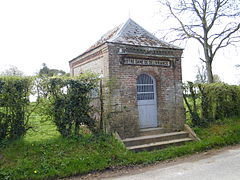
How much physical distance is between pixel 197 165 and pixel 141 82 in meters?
4.43

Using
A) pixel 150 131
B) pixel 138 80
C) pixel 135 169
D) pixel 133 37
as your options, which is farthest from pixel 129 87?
pixel 135 169

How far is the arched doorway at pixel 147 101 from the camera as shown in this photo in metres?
9.66

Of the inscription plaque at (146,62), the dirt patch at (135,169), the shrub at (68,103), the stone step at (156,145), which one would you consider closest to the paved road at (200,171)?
the dirt patch at (135,169)

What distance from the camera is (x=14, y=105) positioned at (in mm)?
6781

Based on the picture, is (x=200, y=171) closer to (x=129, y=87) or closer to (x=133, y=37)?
(x=129, y=87)

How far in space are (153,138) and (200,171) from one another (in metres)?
2.91

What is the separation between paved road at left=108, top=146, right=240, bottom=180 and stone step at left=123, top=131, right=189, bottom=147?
6.11ft

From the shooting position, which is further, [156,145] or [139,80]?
[139,80]

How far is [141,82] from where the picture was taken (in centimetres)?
980

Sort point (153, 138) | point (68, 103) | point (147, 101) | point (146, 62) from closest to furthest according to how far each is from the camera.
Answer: point (68, 103) → point (153, 138) → point (146, 62) → point (147, 101)

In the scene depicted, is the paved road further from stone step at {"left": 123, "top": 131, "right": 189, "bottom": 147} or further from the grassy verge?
stone step at {"left": 123, "top": 131, "right": 189, "bottom": 147}

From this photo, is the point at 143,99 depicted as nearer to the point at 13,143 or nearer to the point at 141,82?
the point at 141,82

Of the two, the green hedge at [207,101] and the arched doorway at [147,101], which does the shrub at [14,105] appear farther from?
the green hedge at [207,101]

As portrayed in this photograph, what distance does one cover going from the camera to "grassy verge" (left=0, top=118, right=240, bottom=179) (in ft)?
19.4
